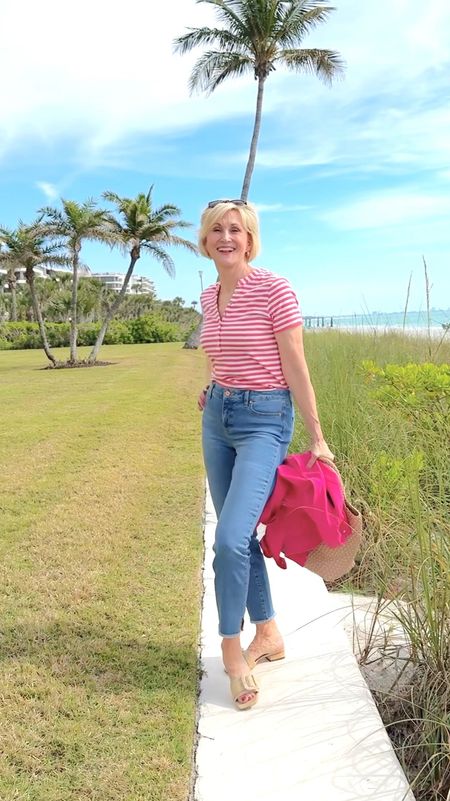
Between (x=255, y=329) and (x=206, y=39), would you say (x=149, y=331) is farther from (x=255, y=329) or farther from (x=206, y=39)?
(x=255, y=329)

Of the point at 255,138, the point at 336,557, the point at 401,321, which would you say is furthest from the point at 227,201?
the point at 255,138

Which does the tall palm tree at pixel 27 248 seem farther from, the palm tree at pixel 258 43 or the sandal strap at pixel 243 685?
the sandal strap at pixel 243 685

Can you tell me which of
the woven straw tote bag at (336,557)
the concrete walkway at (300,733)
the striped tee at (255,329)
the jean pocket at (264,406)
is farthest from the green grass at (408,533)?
the striped tee at (255,329)

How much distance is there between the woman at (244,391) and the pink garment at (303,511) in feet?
0.18

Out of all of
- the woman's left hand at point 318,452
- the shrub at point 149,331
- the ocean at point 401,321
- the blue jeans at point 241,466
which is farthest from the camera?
the shrub at point 149,331

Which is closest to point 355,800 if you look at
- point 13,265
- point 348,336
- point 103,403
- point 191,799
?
point 191,799

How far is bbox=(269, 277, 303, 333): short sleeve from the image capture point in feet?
7.64

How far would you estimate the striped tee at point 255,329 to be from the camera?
92.5 inches

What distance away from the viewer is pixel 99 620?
10.7ft

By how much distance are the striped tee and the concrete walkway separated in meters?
1.21

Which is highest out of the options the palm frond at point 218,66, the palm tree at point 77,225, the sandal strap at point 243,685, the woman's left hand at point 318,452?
the palm frond at point 218,66

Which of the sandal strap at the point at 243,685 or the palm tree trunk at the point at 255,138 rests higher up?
the palm tree trunk at the point at 255,138

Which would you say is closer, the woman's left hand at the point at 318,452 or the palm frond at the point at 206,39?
the woman's left hand at the point at 318,452

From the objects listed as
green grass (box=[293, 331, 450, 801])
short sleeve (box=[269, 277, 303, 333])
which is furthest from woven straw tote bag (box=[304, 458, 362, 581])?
short sleeve (box=[269, 277, 303, 333])
